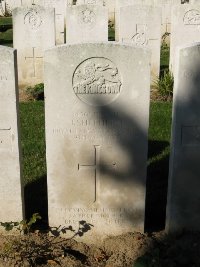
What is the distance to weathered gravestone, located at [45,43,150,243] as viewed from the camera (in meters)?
4.01

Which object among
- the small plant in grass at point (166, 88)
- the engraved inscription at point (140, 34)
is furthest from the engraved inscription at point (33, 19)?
the small plant in grass at point (166, 88)

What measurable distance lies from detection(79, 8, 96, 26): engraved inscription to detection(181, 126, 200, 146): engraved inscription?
21.8ft

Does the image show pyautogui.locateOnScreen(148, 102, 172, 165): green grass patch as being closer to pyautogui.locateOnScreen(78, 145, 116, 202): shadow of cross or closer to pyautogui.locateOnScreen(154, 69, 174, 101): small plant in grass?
pyautogui.locateOnScreen(154, 69, 174, 101): small plant in grass

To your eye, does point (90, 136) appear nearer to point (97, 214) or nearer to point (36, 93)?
point (97, 214)

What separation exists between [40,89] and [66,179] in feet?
18.3

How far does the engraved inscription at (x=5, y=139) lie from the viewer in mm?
4133

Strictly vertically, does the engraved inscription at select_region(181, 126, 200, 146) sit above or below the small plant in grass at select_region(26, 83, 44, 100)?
below

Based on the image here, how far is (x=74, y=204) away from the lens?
173 inches

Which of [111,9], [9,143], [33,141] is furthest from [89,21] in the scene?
[111,9]

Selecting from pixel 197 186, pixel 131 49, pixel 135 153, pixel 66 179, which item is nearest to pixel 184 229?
pixel 197 186

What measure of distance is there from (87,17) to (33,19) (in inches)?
48.2

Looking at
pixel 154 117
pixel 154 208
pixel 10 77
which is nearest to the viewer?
pixel 10 77

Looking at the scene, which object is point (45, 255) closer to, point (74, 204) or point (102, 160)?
point (74, 204)

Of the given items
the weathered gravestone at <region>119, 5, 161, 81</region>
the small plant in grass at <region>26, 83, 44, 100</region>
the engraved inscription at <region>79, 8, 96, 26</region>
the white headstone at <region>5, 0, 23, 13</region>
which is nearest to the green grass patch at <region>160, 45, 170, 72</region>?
the weathered gravestone at <region>119, 5, 161, 81</region>
